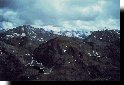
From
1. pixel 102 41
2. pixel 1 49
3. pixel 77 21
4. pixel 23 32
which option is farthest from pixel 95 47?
pixel 1 49

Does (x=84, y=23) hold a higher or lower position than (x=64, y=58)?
higher

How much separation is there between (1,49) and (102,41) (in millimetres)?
1174

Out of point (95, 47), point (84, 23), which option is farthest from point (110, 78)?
point (84, 23)

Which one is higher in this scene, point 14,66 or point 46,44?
point 46,44

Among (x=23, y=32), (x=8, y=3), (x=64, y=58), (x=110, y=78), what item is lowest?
(x=110, y=78)

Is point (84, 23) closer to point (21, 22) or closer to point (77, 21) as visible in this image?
point (77, 21)

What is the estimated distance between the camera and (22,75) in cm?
374

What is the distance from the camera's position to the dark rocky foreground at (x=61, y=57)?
3.70 meters

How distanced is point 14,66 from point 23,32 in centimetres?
41

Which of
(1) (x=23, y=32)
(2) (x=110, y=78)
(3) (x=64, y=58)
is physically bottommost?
(2) (x=110, y=78)

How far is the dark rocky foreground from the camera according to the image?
3.70 meters

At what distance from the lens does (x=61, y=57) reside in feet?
12.2

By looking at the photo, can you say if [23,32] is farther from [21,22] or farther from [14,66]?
[14,66]

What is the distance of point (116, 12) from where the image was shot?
12.2 ft
